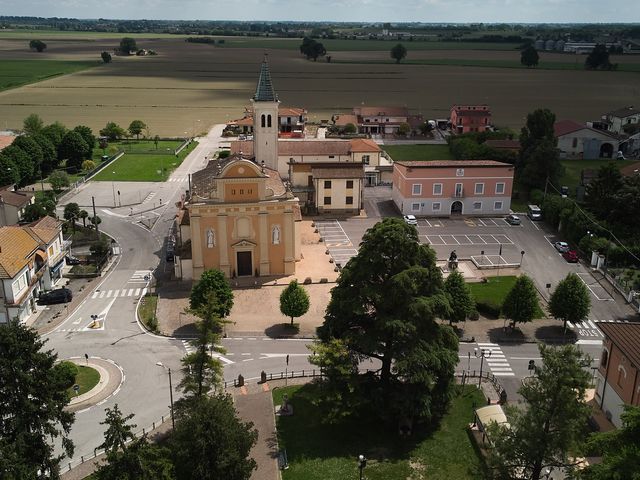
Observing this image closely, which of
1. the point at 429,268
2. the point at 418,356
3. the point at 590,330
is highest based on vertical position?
the point at 429,268

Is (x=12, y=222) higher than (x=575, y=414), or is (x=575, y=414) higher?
(x=575, y=414)

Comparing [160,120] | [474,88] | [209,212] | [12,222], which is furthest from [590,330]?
[474,88]

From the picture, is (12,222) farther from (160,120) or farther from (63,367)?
(160,120)

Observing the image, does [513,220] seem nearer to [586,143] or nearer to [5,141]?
[586,143]

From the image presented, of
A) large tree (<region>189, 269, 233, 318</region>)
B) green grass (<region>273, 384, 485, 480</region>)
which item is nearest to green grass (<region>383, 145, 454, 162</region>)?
large tree (<region>189, 269, 233, 318</region>)

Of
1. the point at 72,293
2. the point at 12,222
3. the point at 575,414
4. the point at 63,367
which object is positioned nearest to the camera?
the point at 575,414

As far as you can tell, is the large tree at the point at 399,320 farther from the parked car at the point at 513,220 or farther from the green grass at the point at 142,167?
the green grass at the point at 142,167

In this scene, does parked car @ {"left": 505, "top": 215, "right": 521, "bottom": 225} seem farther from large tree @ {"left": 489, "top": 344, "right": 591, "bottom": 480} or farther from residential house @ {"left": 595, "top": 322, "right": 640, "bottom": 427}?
large tree @ {"left": 489, "top": 344, "right": 591, "bottom": 480}
